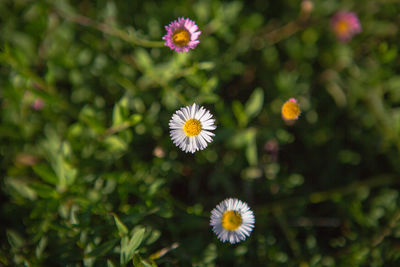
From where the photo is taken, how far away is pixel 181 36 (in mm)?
1551

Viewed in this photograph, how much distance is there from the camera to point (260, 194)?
2270mm

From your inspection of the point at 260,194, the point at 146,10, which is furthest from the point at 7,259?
the point at 146,10

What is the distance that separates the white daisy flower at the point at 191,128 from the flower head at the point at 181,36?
31cm

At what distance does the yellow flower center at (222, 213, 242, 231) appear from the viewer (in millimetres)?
1601

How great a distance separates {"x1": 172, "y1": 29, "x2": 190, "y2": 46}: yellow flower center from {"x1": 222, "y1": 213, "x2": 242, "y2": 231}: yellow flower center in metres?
0.92

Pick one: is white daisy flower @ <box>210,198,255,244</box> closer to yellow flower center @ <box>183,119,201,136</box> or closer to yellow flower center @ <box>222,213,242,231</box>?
yellow flower center @ <box>222,213,242,231</box>

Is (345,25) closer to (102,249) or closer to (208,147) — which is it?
(208,147)

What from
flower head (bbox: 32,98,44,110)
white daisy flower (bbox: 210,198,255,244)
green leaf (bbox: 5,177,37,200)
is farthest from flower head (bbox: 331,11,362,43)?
green leaf (bbox: 5,177,37,200)

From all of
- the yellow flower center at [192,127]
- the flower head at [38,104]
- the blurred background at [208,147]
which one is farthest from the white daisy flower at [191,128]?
the flower head at [38,104]

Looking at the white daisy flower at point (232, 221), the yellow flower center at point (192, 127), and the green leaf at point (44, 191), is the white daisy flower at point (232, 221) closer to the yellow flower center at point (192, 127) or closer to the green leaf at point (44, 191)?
the yellow flower center at point (192, 127)

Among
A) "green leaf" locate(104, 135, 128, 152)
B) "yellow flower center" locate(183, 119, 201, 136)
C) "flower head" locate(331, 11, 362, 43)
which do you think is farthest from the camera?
"flower head" locate(331, 11, 362, 43)

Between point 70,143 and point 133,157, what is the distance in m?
0.41

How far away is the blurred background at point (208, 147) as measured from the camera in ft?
5.54

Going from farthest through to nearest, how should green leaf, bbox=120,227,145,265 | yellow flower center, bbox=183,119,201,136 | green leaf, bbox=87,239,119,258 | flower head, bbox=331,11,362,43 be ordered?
1. flower head, bbox=331,11,362,43
2. yellow flower center, bbox=183,119,201,136
3. green leaf, bbox=87,239,119,258
4. green leaf, bbox=120,227,145,265
